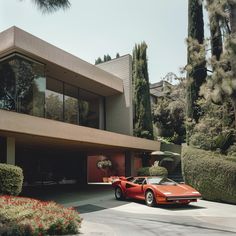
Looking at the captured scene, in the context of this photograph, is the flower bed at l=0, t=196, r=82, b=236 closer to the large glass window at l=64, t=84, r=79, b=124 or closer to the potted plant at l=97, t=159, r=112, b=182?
the large glass window at l=64, t=84, r=79, b=124

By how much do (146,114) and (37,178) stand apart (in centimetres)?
977

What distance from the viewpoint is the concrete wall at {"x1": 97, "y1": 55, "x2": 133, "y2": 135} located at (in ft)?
78.0

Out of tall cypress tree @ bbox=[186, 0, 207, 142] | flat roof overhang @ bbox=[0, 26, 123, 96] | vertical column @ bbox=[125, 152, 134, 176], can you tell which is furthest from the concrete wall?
tall cypress tree @ bbox=[186, 0, 207, 142]

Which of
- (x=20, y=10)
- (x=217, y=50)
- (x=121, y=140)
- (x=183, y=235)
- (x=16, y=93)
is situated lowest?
(x=183, y=235)

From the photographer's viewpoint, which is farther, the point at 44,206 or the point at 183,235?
the point at 44,206

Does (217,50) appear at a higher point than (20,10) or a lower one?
higher

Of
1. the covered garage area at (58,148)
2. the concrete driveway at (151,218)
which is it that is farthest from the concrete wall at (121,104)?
the concrete driveway at (151,218)

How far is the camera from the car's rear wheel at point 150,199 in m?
14.1

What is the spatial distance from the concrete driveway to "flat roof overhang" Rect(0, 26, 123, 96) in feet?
22.6

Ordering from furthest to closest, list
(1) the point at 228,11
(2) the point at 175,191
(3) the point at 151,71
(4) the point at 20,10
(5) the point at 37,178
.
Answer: (3) the point at 151,71, (5) the point at 37,178, (1) the point at 228,11, (2) the point at 175,191, (4) the point at 20,10

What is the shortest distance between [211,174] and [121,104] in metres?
9.81

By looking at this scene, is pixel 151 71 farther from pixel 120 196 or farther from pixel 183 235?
pixel 183 235

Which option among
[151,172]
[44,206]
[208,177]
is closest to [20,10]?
[44,206]

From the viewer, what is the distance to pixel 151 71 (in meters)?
28.9
